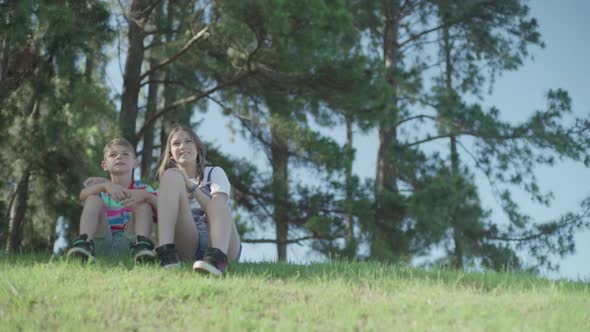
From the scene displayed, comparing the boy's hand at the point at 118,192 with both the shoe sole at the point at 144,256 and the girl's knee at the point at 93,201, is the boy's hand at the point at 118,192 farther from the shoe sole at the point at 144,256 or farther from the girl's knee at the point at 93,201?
the shoe sole at the point at 144,256

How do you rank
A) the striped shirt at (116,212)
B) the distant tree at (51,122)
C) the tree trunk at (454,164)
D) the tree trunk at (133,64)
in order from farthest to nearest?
the tree trunk at (454,164)
the tree trunk at (133,64)
the distant tree at (51,122)
the striped shirt at (116,212)

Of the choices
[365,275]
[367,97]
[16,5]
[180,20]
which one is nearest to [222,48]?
[180,20]

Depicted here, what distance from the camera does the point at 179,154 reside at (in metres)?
4.54

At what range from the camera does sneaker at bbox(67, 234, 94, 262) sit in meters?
4.36

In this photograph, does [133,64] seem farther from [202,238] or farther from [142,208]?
[202,238]

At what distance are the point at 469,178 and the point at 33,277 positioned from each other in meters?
10.2

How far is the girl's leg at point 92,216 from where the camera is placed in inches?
177

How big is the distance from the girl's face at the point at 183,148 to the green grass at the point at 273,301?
0.76 m

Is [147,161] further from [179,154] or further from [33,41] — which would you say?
[179,154]

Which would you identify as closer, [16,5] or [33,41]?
[16,5]

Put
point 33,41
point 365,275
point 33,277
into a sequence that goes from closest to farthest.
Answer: point 33,277 < point 365,275 < point 33,41

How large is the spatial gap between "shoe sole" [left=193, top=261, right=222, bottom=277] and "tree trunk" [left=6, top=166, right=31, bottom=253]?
7184 millimetres

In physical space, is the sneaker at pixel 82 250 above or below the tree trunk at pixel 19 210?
below

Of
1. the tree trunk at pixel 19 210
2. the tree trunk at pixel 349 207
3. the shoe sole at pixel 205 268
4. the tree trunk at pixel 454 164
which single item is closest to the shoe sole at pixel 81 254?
the shoe sole at pixel 205 268
